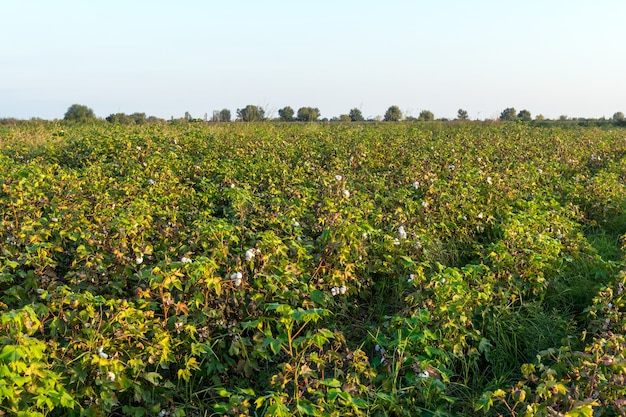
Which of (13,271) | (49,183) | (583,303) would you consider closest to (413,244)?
(583,303)

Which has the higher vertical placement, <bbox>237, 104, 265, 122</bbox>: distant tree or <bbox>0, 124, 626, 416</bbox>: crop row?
<bbox>237, 104, 265, 122</bbox>: distant tree

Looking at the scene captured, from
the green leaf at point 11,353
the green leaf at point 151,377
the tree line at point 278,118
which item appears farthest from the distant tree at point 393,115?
the green leaf at point 11,353

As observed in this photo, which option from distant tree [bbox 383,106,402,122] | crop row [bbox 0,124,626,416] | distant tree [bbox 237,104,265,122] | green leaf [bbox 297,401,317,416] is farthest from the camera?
distant tree [bbox 383,106,402,122]

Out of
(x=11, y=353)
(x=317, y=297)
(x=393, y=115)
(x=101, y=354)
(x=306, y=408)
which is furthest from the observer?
(x=393, y=115)

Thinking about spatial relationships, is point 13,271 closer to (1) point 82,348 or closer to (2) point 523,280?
(1) point 82,348

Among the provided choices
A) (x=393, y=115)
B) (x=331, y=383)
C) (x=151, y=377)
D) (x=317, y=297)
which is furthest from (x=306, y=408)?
(x=393, y=115)

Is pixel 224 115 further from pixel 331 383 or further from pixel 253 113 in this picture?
pixel 331 383

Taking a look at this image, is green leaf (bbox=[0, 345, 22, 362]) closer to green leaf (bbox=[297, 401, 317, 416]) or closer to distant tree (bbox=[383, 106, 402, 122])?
green leaf (bbox=[297, 401, 317, 416])

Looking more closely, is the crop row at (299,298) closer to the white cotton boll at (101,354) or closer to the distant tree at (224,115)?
the white cotton boll at (101,354)

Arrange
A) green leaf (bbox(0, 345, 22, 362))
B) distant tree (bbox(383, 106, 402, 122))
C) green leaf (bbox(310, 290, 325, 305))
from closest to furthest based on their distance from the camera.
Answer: green leaf (bbox(0, 345, 22, 362)), green leaf (bbox(310, 290, 325, 305)), distant tree (bbox(383, 106, 402, 122))

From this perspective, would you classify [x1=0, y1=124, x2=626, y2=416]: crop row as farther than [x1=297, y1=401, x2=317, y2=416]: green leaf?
Yes

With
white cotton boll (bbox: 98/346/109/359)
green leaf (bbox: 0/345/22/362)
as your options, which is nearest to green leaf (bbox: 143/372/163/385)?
white cotton boll (bbox: 98/346/109/359)

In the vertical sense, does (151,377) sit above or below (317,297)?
below

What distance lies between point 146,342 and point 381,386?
1.18 m
